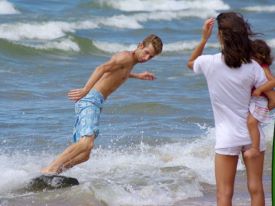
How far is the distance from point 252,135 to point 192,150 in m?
4.68

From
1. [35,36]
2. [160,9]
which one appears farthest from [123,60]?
[160,9]

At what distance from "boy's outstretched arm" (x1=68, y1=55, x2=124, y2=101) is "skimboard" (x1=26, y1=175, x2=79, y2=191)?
0.86 metres

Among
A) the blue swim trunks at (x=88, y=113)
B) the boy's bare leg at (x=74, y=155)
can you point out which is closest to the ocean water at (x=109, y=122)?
the boy's bare leg at (x=74, y=155)

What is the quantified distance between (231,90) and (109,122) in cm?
657

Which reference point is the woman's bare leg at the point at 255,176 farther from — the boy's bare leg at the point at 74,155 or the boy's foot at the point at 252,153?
the boy's bare leg at the point at 74,155

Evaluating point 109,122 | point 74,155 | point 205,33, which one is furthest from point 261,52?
point 109,122

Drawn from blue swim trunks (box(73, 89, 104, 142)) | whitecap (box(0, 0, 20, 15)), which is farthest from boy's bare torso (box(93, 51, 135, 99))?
whitecap (box(0, 0, 20, 15))

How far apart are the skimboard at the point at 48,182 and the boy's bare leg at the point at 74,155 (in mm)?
64

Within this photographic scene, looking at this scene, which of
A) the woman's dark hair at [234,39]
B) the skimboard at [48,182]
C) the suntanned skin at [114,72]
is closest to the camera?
the woman's dark hair at [234,39]

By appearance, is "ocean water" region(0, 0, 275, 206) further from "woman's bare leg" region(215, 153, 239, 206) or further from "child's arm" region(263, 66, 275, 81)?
"child's arm" region(263, 66, 275, 81)

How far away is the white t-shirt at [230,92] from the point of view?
5691 millimetres

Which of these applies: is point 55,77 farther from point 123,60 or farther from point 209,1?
point 209,1

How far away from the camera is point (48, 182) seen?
8.12 m

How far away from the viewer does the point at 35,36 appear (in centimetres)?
2342
